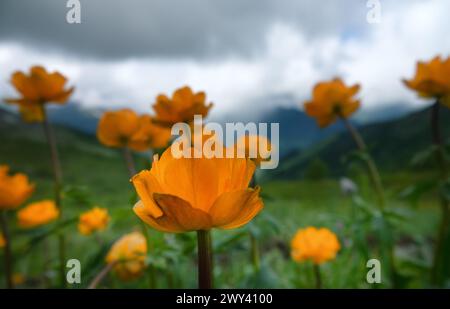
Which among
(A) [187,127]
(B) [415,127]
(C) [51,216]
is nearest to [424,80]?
(A) [187,127]

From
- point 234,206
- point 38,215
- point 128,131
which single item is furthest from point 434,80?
point 38,215

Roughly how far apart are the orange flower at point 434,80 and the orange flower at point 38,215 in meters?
1.20

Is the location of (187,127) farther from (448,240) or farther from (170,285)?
(448,240)

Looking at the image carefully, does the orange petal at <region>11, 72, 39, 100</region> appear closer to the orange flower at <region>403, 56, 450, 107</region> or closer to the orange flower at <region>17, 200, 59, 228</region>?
the orange flower at <region>17, 200, 59, 228</region>

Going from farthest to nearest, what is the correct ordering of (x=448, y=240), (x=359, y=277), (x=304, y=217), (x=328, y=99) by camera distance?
1. (x=304, y=217)
2. (x=359, y=277)
3. (x=328, y=99)
4. (x=448, y=240)

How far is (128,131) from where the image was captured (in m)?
0.90

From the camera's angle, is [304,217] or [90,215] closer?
[90,215]

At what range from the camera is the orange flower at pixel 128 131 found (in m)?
0.89

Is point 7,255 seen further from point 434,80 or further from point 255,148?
point 434,80

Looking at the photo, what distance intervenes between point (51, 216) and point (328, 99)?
1031 mm

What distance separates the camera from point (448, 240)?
104 centimetres
